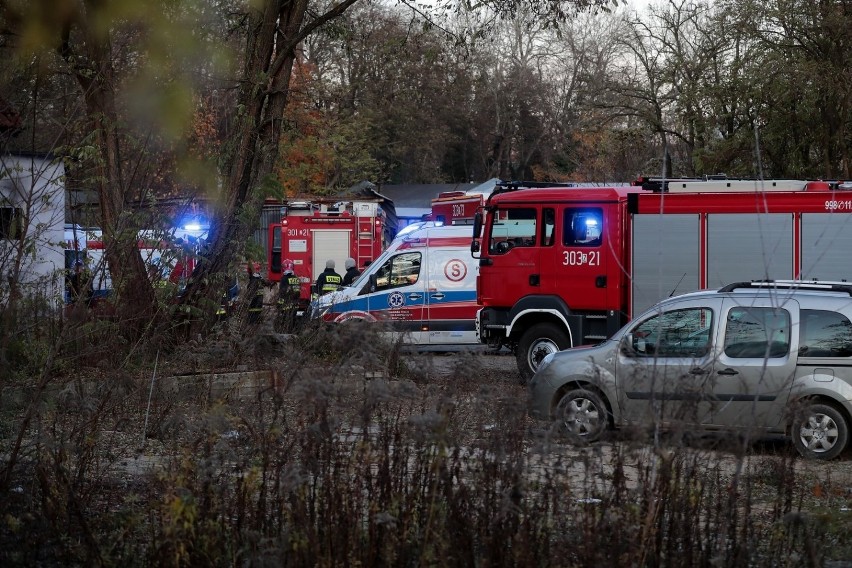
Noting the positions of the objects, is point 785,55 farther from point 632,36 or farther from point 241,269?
point 241,269

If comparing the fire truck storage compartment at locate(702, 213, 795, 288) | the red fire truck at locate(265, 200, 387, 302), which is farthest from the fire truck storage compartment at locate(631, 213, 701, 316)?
the red fire truck at locate(265, 200, 387, 302)

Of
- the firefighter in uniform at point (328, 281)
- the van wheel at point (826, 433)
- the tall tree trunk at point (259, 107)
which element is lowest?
the van wheel at point (826, 433)

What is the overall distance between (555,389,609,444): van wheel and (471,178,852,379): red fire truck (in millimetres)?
5255

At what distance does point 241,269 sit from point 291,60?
3552mm

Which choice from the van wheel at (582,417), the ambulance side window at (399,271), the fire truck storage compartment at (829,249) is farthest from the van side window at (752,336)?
the ambulance side window at (399,271)

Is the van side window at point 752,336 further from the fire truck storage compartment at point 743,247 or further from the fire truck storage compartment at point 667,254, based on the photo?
the fire truck storage compartment at point 667,254

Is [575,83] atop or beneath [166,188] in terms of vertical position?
atop

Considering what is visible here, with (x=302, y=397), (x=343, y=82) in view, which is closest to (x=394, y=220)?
(x=343, y=82)

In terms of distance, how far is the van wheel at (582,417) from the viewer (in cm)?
539

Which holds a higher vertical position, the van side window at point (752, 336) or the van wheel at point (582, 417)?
the van side window at point (752, 336)

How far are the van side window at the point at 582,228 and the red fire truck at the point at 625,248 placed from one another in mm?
→ 15

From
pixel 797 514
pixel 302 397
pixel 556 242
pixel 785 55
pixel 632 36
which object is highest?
pixel 632 36

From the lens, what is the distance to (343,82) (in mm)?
53750

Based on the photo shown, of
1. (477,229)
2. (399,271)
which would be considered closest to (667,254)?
(477,229)
